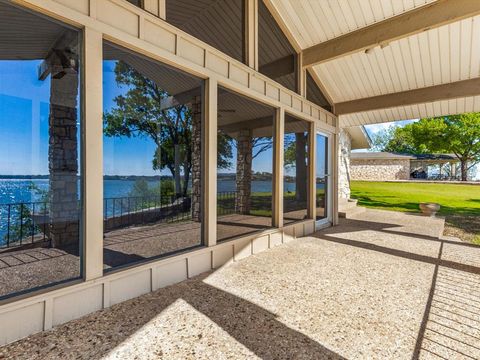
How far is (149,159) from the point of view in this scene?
13.4 ft

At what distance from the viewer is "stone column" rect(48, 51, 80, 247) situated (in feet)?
9.29

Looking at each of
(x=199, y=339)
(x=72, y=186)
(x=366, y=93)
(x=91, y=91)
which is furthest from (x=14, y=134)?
(x=366, y=93)

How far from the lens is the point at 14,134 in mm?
3018

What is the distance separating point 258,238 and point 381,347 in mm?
2405

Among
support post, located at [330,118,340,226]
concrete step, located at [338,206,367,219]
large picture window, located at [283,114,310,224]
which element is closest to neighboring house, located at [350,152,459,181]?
concrete step, located at [338,206,367,219]

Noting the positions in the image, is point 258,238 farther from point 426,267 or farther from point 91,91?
point 91,91

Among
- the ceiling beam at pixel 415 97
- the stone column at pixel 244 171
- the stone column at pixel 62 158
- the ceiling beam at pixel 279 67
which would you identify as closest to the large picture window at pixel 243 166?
the stone column at pixel 244 171

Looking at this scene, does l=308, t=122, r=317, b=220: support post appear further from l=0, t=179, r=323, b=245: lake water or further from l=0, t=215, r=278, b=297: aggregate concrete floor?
l=0, t=179, r=323, b=245: lake water

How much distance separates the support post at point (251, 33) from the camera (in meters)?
4.09

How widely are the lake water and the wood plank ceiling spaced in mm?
2937

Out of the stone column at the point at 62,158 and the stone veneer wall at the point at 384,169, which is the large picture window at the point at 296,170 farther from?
the stone veneer wall at the point at 384,169

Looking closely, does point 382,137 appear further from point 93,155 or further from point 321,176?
point 93,155

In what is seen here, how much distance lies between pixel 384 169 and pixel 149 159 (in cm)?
2812

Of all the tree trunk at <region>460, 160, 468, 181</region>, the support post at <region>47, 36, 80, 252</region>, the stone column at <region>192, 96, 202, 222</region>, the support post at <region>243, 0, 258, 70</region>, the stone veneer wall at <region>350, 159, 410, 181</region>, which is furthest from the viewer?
the tree trunk at <region>460, 160, 468, 181</region>
